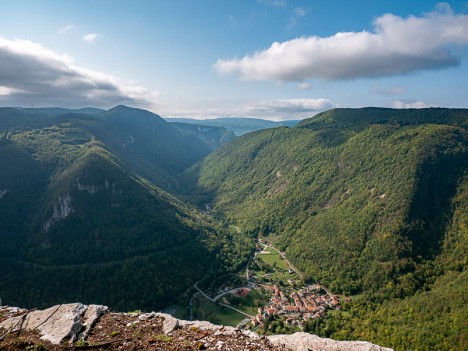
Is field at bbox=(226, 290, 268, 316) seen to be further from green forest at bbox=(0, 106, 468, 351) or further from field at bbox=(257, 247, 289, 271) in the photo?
field at bbox=(257, 247, 289, 271)

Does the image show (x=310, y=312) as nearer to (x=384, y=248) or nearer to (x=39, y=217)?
(x=384, y=248)

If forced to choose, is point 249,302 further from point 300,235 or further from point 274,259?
point 300,235

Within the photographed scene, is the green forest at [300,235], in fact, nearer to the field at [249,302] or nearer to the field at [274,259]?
the field at [274,259]

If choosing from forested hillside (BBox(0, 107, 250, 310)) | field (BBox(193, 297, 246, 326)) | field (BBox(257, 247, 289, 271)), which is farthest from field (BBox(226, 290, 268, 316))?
field (BBox(257, 247, 289, 271))

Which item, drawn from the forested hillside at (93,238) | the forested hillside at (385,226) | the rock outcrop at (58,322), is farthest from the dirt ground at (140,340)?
the forested hillside at (93,238)

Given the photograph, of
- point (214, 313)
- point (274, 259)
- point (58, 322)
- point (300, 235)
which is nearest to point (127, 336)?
point (58, 322)
